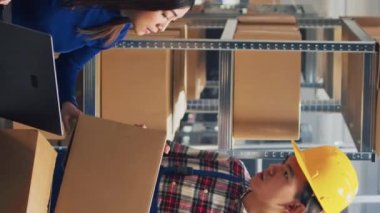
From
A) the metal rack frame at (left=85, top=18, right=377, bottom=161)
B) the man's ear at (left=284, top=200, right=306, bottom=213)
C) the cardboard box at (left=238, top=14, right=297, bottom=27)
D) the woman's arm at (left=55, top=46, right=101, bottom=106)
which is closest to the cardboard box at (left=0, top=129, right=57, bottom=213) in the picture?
the woman's arm at (left=55, top=46, right=101, bottom=106)

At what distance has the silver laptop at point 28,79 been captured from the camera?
1.55m

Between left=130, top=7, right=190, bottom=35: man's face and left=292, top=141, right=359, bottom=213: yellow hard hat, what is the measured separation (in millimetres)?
637

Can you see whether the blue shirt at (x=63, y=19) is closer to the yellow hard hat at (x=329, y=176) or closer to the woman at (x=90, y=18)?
the woman at (x=90, y=18)

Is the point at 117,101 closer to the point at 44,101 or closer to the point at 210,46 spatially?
the point at 210,46

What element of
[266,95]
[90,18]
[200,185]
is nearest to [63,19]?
[90,18]

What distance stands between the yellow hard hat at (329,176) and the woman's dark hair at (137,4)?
695mm

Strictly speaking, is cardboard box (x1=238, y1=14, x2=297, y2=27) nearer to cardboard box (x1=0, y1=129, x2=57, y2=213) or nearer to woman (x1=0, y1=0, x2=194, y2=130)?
woman (x1=0, y1=0, x2=194, y2=130)

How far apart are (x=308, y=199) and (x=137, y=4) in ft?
2.66

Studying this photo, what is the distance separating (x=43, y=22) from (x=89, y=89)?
1.09 m

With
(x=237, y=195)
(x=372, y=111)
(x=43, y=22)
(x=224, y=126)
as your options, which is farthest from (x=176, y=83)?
(x=43, y=22)

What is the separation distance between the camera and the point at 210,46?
2.67 metres

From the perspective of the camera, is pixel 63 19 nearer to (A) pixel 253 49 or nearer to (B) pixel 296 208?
(B) pixel 296 208

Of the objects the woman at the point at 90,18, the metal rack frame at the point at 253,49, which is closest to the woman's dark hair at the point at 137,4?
the woman at the point at 90,18

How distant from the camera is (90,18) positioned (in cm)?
179
